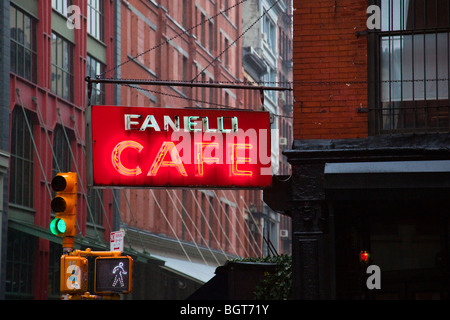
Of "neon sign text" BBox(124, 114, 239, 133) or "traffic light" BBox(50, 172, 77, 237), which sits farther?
"neon sign text" BBox(124, 114, 239, 133)

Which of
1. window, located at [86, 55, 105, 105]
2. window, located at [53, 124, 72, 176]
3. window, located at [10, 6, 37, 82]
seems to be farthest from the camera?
window, located at [86, 55, 105, 105]

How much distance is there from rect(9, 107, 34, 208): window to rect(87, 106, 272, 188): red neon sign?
1966 centimetres

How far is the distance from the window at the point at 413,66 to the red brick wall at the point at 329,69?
0.39 metres

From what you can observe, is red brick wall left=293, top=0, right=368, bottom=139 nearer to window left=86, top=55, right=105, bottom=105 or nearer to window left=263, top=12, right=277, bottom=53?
window left=86, top=55, right=105, bottom=105

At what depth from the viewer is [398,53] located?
597 inches

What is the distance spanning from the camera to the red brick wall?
1474 cm

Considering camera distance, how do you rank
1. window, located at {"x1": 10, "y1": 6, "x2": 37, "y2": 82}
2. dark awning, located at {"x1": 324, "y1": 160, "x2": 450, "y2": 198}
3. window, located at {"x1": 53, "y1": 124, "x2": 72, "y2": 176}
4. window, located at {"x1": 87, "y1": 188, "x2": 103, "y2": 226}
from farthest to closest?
window, located at {"x1": 87, "y1": 188, "x2": 103, "y2": 226} → window, located at {"x1": 53, "y1": 124, "x2": 72, "y2": 176} → window, located at {"x1": 10, "y1": 6, "x2": 37, "y2": 82} → dark awning, located at {"x1": 324, "y1": 160, "x2": 450, "y2": 198}

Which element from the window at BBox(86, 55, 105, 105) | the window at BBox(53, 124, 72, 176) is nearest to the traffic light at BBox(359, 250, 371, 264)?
the window at BBox(53, 124, 72, 176)

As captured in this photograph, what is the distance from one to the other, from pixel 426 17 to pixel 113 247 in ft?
29.3

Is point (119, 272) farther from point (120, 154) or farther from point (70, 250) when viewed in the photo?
point (120, 154)

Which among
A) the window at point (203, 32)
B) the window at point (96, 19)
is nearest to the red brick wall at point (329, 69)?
the window at point (96, 19)

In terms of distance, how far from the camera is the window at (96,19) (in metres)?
41.6

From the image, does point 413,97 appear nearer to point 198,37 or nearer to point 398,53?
point 398,53

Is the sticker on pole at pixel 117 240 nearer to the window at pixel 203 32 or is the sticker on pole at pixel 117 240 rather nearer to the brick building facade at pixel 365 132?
the brick building facade at pixel 365 132
